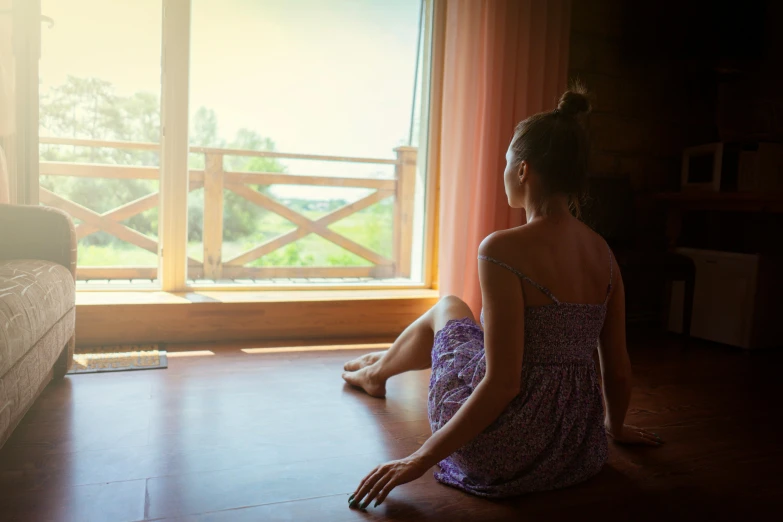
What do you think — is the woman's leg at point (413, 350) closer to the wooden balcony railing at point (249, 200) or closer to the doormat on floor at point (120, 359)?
the doormat on floor at point (120, 359)

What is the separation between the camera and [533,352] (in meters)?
1.33

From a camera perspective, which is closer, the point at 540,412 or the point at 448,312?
the point at 540,412

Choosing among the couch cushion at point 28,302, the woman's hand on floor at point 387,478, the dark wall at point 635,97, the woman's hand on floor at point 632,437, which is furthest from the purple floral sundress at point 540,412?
the dark wall at point 635,97

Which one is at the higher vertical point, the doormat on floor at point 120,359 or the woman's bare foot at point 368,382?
the woman's bare foot at point 368,382

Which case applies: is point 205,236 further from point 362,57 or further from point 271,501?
point 271,501

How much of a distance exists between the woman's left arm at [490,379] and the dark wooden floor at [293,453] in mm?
117

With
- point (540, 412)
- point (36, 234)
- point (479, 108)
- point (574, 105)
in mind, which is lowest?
A: point (540, 412)

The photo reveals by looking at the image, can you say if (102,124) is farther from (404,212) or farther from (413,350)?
(413,350)

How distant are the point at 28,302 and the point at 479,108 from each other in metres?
2.18

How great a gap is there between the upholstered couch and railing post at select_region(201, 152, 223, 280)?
0.97m

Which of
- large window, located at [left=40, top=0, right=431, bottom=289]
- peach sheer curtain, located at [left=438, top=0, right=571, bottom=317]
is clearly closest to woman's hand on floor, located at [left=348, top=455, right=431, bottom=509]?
peach sheer curtain, located at [left=438, top=0, right=571, bottom=317]

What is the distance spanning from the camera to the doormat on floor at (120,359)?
2242mm

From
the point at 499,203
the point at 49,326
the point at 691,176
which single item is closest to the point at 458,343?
the point at 49,326

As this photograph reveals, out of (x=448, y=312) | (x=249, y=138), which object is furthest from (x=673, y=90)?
(x=448, y=312)
